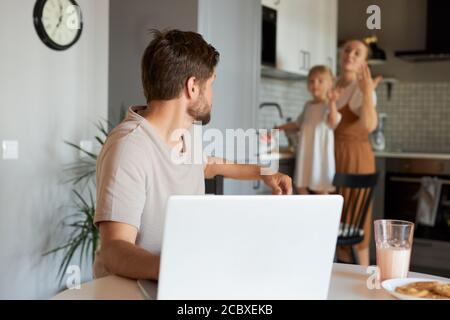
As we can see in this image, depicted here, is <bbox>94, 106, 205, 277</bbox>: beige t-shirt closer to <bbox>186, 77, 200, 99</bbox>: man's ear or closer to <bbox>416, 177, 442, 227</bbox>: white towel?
<bbox>186, 77, 200, 99</bbox>: man's ear

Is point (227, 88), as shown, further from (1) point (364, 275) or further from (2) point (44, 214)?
(1) point (364, 275)

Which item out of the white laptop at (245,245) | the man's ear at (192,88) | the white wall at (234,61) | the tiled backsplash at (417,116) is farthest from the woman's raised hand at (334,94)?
the white laptop at (245,245)

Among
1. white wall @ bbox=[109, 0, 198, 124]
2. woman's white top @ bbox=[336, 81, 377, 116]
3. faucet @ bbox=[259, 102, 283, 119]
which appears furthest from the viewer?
faucet @ bbox=[259, 102, 283, 119]

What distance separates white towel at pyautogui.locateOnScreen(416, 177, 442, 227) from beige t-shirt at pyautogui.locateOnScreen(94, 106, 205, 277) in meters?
2.84

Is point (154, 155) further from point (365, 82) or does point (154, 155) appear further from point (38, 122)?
point (365, 82)

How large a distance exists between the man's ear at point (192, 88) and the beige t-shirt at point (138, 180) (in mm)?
132

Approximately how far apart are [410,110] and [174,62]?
11.6 feet

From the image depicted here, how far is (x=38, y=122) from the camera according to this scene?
244cm

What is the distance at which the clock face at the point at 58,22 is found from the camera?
241 centimetres

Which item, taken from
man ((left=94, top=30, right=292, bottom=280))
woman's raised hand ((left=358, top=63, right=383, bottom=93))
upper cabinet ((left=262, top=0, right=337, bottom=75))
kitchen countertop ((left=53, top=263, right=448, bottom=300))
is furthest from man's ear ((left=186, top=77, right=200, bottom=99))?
upper cabinet ((left=262, top=0, right=337, bottom=75))

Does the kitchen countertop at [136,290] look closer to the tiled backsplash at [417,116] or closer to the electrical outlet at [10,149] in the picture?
the electrical outlet at [10,149]

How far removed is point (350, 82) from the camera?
3193 mm

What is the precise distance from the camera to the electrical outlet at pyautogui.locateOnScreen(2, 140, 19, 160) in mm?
2295
